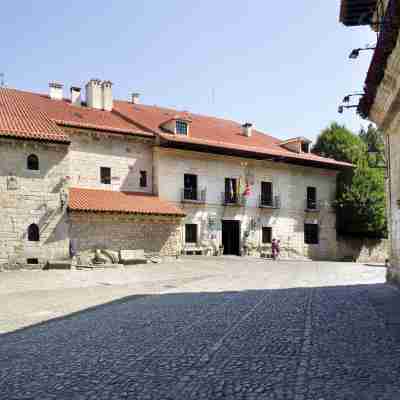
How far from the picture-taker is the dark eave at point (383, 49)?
7567 mm

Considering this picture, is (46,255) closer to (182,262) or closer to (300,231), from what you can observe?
(182,262)

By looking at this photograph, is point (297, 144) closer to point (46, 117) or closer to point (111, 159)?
point (111, 159)

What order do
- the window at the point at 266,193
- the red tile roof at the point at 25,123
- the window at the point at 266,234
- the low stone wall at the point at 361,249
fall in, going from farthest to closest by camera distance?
the low stone wall at the point at 361,249
the window at the point at 266,193
the window at the point at 266,234
the red tile roof at the point at 25,123

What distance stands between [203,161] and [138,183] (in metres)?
4.45

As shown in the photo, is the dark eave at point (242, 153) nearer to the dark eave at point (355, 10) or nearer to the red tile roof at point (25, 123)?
the red tile roof at point (25, 123)

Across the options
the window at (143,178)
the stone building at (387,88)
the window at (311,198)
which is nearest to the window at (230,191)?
the window at (143,178)

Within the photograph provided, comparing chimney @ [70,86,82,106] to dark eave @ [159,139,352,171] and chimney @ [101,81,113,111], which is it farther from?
dark eave @ [159,139,352,171]

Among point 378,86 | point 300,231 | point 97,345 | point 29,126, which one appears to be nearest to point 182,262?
point 29,126

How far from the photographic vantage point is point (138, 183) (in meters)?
27.9

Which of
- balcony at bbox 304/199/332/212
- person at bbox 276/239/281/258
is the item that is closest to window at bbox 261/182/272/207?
person at bbox 276/239/281/258

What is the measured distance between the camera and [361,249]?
35.4 metres

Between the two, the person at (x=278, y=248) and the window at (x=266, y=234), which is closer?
the person at (x=278, y=248)

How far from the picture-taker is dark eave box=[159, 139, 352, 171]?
28263mm

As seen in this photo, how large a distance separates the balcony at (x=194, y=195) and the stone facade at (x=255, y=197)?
254 millimetres
